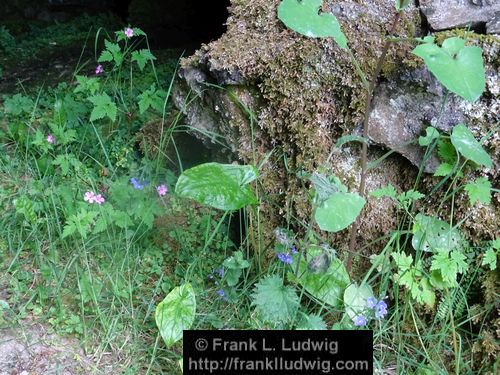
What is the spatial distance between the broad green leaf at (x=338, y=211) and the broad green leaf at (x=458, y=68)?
457mm

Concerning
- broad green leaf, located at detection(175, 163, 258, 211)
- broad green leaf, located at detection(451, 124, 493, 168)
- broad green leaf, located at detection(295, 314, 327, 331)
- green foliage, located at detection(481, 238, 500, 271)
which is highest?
broad green leaf, located at detection(451, 124, 493, 168)

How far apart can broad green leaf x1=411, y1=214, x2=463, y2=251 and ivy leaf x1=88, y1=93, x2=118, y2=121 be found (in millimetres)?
1525

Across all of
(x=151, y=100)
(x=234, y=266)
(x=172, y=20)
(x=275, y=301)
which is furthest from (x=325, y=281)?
(x=172, y=20)

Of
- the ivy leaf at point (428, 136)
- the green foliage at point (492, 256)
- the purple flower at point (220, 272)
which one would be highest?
the ivy leaf at point (428, 136)

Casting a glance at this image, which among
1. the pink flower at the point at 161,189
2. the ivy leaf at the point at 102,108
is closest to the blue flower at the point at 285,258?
the pink flower at the point at 161,189

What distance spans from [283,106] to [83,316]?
3.56 ft

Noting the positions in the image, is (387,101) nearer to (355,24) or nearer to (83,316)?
(355,24)

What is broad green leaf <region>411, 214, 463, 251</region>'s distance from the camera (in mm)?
2188

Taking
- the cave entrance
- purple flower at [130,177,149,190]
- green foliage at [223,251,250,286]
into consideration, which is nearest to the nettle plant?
green foliage at [223,251,250,286]

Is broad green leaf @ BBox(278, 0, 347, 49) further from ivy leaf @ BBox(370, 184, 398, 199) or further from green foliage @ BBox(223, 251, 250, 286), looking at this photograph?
green foliage @ BBox(223, 251, 250, 286)

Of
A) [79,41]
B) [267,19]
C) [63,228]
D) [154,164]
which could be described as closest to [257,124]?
[267,19]

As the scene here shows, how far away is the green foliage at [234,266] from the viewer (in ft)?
7.47

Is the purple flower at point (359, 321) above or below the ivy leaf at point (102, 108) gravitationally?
below

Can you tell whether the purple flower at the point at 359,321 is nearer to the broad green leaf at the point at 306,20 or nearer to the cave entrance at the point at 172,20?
the broad green leaf at the point at 306,20
